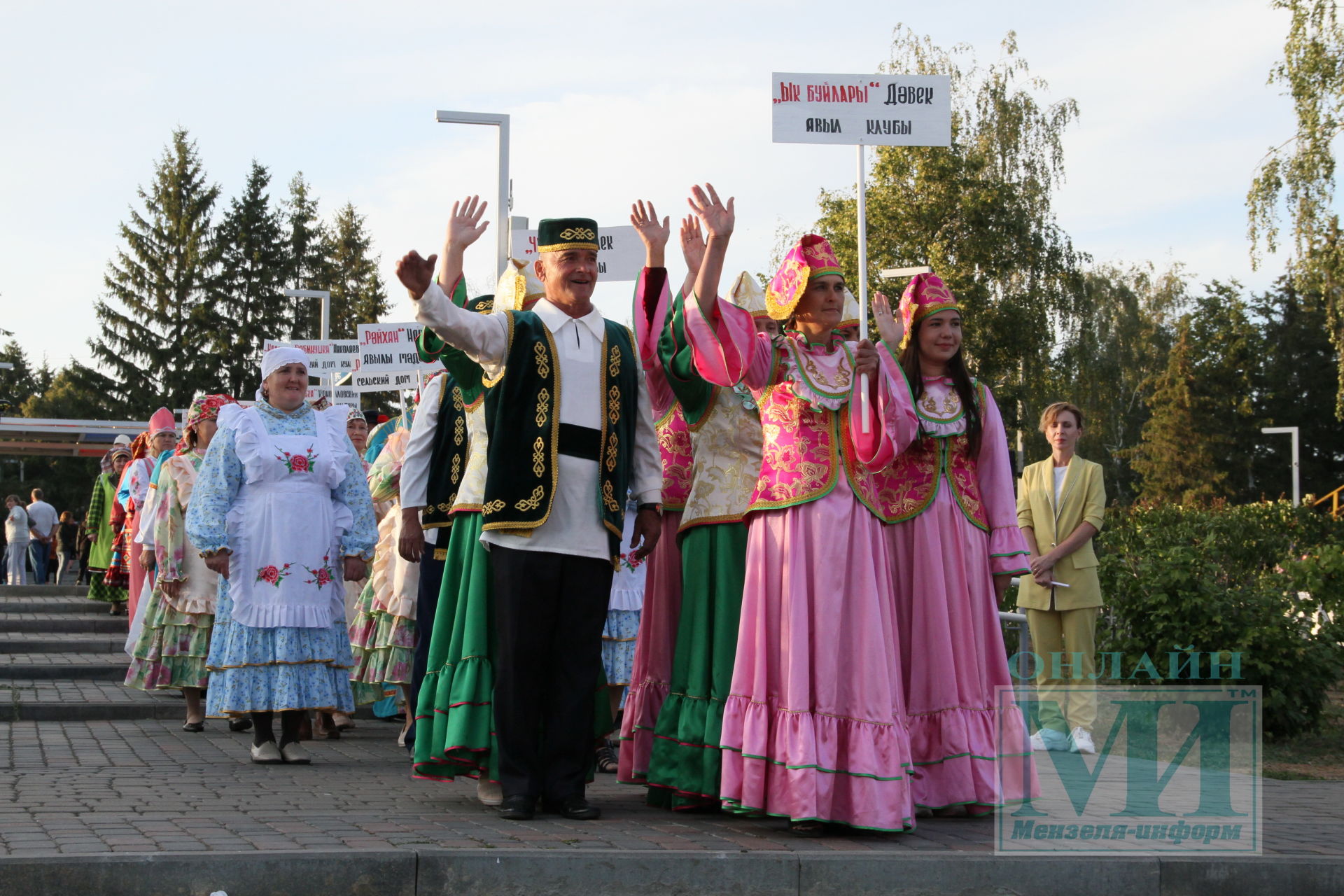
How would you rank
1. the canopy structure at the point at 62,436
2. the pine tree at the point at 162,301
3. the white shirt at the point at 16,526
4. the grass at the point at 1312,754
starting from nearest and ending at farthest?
the grass at the point at 1312,754
the white shirt at the point at 16,526
the canopy structure at the point at 62,436
the pine tree at the point at 162,301

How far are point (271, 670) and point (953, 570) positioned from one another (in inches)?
146

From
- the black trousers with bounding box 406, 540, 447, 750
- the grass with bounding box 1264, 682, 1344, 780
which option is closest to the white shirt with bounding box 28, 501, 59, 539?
the black trousers with bounding box 406, 540, 447, 750

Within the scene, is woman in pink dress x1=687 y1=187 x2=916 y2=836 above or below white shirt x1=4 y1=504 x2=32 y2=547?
above

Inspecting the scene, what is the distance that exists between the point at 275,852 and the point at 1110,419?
51902mm

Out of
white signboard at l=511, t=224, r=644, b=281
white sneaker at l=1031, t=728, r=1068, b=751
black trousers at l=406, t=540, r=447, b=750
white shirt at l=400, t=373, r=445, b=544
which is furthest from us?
white signboard at l=511, t=224, r=644, b=281

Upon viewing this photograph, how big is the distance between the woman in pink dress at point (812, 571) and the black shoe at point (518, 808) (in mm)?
768

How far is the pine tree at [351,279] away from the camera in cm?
6519

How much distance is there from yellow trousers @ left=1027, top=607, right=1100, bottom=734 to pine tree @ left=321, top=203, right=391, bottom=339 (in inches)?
2190

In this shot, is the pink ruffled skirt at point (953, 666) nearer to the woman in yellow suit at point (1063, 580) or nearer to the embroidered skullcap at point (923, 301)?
the embroidered skullcap at point (923, 301)

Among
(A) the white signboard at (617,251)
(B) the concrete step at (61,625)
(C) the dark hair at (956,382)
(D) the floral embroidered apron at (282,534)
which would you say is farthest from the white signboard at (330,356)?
(C) the dark hair at (956,382)

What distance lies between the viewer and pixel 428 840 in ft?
17.0

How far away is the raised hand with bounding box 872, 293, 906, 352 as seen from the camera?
642 cm

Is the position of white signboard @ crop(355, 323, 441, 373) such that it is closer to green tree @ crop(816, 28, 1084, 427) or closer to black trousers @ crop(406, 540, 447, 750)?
→ black trousers @ crop(406, 540, 447, 750)

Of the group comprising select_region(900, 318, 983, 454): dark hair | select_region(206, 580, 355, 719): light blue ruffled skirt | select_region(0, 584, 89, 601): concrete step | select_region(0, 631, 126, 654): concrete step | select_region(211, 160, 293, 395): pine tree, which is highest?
select_region(211, 160, 293, 395): pine tree
